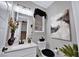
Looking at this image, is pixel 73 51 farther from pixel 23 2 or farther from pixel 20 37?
pixel 23 2

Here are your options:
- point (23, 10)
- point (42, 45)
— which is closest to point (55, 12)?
point (23, 10)

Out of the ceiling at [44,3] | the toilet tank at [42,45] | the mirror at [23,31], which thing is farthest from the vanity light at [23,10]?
the toilet tank at [42,45]

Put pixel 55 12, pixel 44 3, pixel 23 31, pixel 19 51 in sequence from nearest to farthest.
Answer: pixel 19 51 → pixel 23 31 → pixel 55 12 → pixel 44 3

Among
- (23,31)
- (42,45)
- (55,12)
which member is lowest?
(42,45)

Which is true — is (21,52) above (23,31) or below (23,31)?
below

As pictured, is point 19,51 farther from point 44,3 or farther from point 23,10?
point 44,3

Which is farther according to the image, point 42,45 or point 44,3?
point 44,3

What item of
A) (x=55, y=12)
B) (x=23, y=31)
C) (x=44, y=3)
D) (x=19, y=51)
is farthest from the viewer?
(x=44, y=3)

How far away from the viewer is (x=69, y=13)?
4.73 ft

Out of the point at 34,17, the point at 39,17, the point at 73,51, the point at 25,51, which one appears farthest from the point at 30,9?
the point at 73,51

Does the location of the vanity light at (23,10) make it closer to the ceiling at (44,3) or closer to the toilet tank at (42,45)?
the ceiling at (44,3)

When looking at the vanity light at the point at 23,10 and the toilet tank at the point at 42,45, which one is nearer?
the vanity light at the point at 23,10

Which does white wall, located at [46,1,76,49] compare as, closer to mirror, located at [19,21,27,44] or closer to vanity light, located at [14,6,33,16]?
vanity light, located at [14,6,33,16]

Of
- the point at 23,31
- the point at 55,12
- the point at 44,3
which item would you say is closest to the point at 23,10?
the point at 23,31
